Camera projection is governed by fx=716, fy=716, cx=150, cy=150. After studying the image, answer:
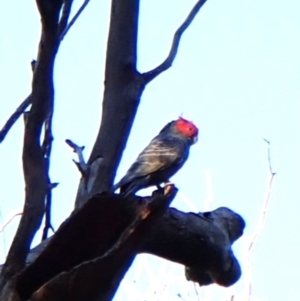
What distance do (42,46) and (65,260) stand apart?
17.1 inches

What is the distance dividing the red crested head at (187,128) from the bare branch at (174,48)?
2487mm

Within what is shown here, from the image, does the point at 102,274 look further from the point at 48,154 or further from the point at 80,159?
the point at 80,159

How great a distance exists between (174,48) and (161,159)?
1906 millimetres

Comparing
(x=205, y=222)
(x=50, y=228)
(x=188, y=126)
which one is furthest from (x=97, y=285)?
(x=188, y=126)

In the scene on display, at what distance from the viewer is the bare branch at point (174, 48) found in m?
1.74

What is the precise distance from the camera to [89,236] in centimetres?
101

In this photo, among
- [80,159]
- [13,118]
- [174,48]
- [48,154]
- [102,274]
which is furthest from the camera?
[174,48]

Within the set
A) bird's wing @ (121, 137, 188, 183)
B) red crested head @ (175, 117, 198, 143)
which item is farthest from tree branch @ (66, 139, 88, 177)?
red crested head @ (175, 117, 198, 143)

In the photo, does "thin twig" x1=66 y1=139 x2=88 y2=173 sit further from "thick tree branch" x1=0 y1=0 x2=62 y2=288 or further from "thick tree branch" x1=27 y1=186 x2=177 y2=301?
"thick tree branch" x1=27 y1=186 x2=177 y2=301

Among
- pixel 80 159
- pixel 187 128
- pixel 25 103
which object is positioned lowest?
pixel 80 159

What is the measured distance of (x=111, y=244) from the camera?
Answer: 39.4 inches

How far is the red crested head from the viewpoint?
15.4ft

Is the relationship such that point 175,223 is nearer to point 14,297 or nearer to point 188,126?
point 14,297

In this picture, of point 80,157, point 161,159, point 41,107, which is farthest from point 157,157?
point 41,107
